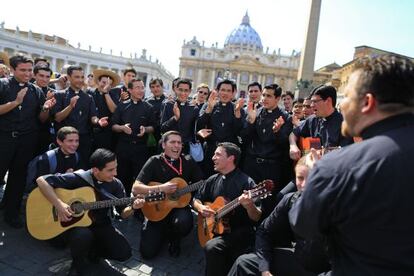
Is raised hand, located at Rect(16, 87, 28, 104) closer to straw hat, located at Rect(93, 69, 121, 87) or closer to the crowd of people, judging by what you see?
the crowd of people

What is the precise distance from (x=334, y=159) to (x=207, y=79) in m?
90.2

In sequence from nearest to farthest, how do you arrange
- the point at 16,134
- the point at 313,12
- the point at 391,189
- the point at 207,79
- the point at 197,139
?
1. the point at 391,189
2. the point at 16,134
3. the point at 197,139
4. the point at 313,12
5. the point at 207,79

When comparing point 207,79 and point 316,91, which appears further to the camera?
point 207,79

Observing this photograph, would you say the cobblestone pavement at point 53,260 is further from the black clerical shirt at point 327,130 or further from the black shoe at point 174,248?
the black clerical shirt at point 327,130

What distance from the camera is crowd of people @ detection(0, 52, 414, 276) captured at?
4.67 feet

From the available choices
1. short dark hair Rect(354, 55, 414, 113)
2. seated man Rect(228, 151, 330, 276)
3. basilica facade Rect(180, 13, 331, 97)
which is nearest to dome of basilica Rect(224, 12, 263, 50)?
basilica facade Rect(180, 13, 331, 97)

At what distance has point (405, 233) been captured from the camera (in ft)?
4.65

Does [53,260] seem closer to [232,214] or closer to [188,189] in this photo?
[188,189]

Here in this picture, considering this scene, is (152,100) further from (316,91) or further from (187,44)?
(187,44)

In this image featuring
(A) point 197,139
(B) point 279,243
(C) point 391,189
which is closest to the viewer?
(C) point 391,189

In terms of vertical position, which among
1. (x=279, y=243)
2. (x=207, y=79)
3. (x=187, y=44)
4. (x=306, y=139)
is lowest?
(x=279, y=243)

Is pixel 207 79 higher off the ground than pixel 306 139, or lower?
higher

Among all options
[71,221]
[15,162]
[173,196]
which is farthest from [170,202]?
[15,162]

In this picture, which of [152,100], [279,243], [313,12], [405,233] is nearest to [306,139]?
[279,243]
